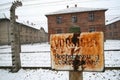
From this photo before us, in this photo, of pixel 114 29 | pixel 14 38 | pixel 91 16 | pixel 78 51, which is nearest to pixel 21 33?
pixel 91 16

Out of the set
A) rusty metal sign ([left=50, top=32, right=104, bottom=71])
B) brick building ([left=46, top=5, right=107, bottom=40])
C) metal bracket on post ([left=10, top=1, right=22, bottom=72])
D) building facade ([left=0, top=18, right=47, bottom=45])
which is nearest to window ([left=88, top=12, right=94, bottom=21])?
brick building ([left=46, top=5, right=107, bottom=40])

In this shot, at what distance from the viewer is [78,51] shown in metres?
1.85

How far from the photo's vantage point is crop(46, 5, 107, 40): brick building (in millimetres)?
35781

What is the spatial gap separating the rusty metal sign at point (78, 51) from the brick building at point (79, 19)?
33419mm

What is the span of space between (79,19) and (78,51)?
35652 mm

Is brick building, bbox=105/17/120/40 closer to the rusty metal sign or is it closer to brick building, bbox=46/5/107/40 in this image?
brick building, bbox=46/5/107/40

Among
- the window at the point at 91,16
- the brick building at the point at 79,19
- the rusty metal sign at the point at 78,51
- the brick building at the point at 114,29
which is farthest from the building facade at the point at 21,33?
the rusty metal sign at the point at 78,51

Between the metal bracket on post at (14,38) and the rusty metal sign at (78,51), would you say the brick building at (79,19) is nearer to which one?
the metal bracket on post at (14,38)

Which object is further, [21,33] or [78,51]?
[21,33]

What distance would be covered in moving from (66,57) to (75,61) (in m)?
0.11

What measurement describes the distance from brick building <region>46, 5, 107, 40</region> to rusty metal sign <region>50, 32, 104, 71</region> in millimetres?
33419

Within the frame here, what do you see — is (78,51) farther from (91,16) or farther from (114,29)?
(114,29)

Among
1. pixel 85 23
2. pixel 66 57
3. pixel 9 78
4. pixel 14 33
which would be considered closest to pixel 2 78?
pixel 9 78

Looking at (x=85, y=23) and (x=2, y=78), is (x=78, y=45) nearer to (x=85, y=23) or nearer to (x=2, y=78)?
(x=2, y=78)
